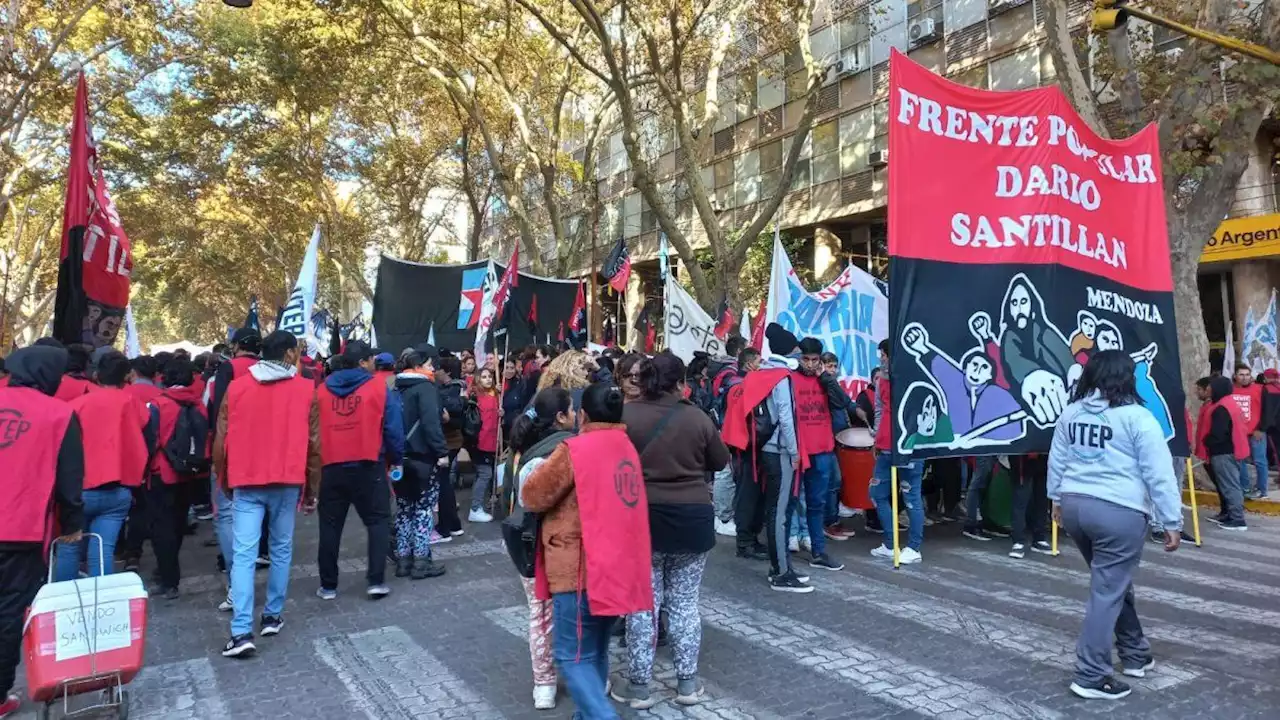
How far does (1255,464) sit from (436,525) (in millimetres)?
10177

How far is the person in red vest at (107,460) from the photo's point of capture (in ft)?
16.8

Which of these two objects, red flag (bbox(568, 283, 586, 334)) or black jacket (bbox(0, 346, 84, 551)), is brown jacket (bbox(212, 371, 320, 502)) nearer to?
black jacket (bbox(0, 346, 84, 551))

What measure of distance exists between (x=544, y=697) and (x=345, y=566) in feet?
12.3

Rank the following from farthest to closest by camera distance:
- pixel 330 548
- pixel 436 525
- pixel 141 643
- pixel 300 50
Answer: pixel 300 50
pixel 436 525
pixel 330 548
pixel 141 643

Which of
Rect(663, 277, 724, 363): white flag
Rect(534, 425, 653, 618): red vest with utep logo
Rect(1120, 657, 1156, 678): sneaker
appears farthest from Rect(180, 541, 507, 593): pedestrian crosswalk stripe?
Rect(663, 277, 724, 363): white flag

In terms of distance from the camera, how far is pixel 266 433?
16.8ft

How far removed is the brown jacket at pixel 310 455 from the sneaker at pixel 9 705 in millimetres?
1486

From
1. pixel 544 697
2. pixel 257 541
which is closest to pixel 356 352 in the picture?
pixel 257 541

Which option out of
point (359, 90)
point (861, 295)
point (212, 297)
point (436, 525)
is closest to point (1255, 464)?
point (861, 295)

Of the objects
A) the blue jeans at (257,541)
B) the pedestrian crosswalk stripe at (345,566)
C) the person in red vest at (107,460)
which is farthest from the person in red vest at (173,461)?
the blue jeans at (257,541)

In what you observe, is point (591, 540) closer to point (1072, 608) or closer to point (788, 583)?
point (788, 583)

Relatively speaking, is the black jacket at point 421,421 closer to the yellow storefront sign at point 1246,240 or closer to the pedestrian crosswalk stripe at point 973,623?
the pedestrian crosswalk stripe at point 973,623

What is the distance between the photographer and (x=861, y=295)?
1020 centimetres

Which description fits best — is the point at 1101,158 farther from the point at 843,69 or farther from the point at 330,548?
the point at 843,69
